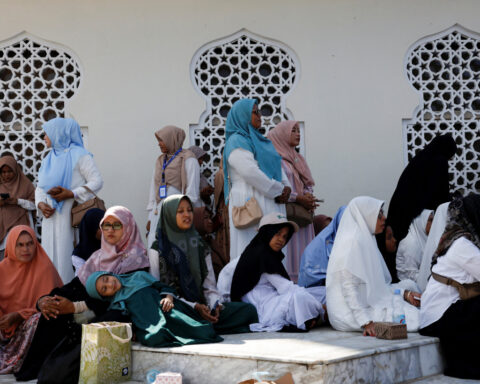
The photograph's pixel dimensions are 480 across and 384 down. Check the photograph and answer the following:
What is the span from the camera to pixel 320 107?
5.60 metres

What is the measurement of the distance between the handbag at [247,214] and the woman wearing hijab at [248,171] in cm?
6

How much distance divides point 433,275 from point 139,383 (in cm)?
153

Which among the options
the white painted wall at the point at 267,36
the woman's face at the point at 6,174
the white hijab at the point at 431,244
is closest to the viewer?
the white hijab at the point at 431,244

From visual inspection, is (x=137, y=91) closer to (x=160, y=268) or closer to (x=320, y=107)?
(x=320, y=107)

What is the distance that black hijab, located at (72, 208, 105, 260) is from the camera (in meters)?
4.04

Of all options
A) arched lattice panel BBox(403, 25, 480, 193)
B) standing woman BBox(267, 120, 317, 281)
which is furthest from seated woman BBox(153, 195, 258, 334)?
arched lattice panel BBox(403, 25, 480, 193)

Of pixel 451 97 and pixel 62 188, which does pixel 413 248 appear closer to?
A: pixel 451 97

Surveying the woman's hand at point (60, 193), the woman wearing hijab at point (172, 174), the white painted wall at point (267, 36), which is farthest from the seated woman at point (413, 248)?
the woman's hand at point (60, 193)

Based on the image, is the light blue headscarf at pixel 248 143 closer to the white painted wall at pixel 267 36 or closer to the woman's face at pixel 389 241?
the woman's face at pixel 389 241

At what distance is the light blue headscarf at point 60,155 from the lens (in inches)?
183

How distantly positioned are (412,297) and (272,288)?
796 mm

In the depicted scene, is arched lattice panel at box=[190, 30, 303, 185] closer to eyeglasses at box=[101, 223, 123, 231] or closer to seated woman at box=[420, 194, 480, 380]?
eyeglasses at box=[101, 223, 123, 231]

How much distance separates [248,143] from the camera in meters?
4.51

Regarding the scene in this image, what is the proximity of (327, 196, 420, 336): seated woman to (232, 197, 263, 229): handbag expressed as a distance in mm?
Answer: 784
